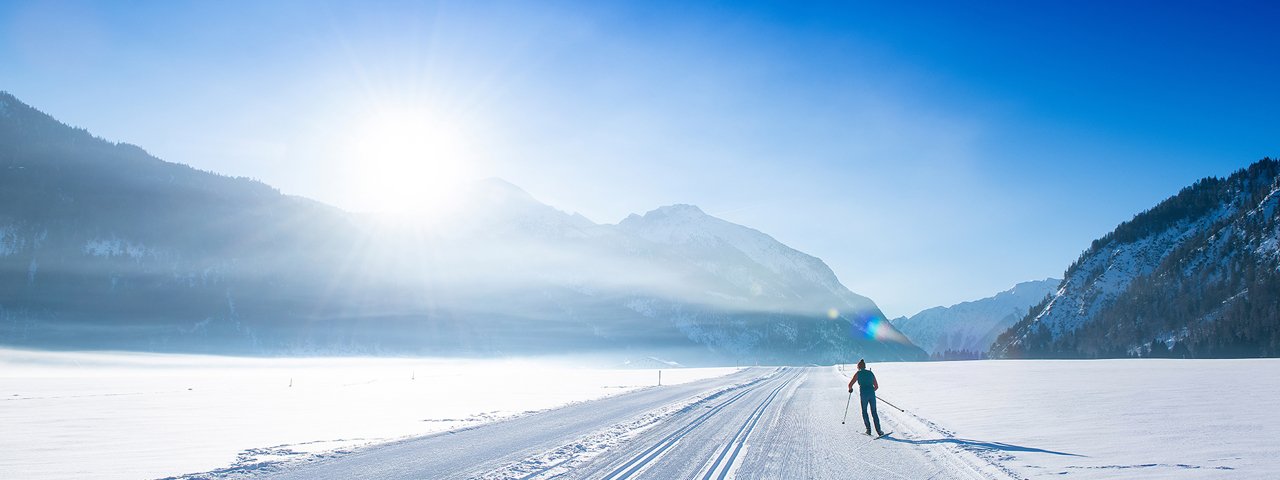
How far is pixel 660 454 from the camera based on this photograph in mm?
14430

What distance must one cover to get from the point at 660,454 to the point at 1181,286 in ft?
613

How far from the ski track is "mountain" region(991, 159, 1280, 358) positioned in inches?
5695

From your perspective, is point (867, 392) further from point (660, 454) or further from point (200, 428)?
point (200, 428)

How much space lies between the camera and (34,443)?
16.5m

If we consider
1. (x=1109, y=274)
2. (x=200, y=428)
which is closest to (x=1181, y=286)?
(x=1109, y=274)

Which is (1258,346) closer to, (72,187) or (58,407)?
(58,407)

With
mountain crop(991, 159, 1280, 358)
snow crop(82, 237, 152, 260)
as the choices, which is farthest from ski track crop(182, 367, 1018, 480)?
snow crop(82, 237, 152, 260)

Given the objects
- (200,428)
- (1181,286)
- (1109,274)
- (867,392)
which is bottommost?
(200,428)

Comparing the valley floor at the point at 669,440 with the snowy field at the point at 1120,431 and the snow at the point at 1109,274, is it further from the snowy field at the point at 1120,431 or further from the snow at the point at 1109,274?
the snow at the point at 1109,274

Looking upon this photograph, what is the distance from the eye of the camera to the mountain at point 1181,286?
427ft

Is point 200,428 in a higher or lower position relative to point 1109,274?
lower

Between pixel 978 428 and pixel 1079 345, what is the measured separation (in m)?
175

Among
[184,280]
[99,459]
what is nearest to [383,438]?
[99,459]

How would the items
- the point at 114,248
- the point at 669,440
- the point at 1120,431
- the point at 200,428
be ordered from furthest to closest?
the point at 114,248
the point at 200,428
the point at 669,440
the point at 1120,431
